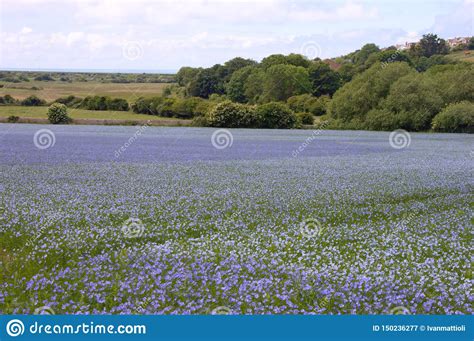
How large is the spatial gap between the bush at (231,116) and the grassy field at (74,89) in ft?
64.8

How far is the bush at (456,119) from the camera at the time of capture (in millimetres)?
66312

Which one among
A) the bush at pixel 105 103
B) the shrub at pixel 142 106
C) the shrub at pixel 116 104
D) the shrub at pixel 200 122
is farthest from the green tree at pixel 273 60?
the shrub at pixel 200 122

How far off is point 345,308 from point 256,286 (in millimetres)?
1304

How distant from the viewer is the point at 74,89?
90062 mm

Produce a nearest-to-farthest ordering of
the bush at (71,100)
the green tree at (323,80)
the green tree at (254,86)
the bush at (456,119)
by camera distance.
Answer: the bush at (456,119)
the bush at (71,100)
the green tree at (254,86)
the green tree at (323,80)

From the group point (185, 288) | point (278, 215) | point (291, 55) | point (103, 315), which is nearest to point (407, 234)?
point (278, 215)

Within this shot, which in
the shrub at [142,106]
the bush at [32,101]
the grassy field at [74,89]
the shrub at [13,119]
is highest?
the grassy field at [74,89]

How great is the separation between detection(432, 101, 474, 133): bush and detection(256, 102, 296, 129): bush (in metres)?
17.6

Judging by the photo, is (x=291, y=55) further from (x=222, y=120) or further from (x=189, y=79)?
(x=222, y=120)

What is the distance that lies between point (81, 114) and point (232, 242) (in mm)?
69391

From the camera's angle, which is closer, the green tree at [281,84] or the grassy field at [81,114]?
the grassy field at [81,114]

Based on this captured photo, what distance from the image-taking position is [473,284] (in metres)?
8.95

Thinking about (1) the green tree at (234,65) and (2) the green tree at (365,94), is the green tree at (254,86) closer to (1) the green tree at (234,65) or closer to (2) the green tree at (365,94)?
(1) the green tree at (234,65)

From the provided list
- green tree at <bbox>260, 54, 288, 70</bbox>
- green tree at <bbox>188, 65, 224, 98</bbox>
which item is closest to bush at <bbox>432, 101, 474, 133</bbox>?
green tree at <bbox>188, 65, 224, 98</bbox>
